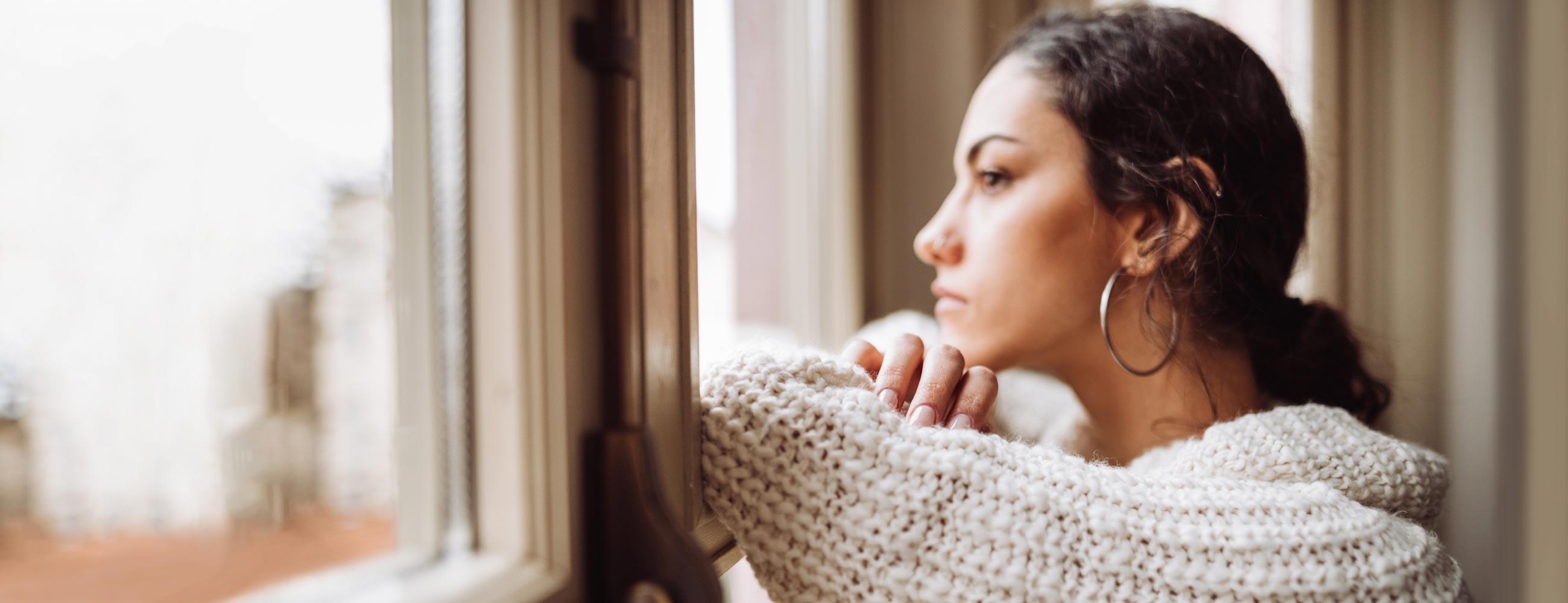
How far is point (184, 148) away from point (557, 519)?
9.2 inches

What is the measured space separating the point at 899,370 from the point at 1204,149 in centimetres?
35

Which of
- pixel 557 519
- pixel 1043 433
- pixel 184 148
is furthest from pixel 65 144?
pixel 1043 433

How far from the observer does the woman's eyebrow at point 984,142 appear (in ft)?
2.45

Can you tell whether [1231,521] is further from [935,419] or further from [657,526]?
[657,526]

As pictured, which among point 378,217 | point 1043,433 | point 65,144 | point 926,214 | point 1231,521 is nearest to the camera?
point 65,144

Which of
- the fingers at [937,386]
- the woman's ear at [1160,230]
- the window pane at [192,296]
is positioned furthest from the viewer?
the woman's ear at [1160,230]

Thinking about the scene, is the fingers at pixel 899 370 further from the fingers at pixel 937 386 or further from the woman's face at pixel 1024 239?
the woman's face at pixel 1024 239

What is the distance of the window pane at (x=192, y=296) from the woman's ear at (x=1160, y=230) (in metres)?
0.63

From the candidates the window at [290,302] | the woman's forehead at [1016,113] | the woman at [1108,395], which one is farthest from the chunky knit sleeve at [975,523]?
the woman's forehead at [1016,113]

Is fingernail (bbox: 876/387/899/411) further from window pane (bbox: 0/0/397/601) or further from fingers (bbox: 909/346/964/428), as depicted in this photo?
window pane (bbox: 0/0/397/601)

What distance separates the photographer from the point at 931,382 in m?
0.62

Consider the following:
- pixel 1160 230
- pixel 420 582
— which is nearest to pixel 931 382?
pixel 1160 230

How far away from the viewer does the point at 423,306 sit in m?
0.39

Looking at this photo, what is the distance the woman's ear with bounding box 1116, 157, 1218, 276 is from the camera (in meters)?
0.68
